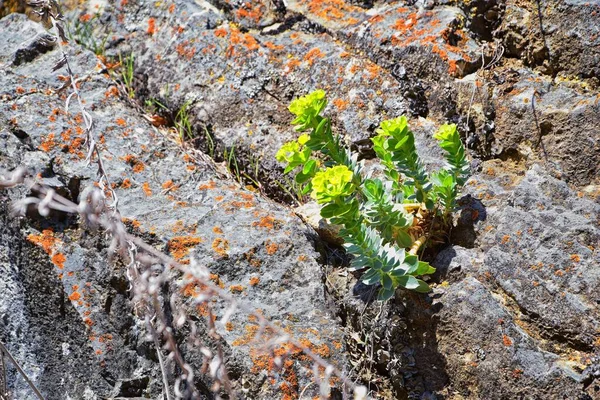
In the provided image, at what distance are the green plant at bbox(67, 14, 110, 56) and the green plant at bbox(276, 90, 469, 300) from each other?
7.00 ft

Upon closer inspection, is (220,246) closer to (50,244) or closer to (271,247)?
(271,247)

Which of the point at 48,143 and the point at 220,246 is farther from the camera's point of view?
the point at 48,143

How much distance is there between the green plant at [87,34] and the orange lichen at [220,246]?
2023mm

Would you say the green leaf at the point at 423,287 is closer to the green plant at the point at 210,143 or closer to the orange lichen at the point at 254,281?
the orange lichen at the point at 254,281

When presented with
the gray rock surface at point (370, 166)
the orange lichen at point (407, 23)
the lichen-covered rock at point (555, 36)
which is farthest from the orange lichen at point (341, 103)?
the lichen-covered rock at point (555, 36)

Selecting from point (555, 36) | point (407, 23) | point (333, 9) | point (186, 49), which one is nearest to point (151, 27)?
point (186, 49)

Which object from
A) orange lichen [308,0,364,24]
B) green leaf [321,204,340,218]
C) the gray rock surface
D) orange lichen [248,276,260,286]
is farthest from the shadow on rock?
orange lichen [308,0,364,24]

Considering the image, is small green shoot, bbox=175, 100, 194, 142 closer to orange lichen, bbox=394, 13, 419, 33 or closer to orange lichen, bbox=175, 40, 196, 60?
orange lichen, bbox=175, 40, 196, 60

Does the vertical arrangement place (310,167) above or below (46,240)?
above

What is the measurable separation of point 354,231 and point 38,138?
178 centimetres

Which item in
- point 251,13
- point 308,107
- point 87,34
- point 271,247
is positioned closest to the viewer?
point 308,107

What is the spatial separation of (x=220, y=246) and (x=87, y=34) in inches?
91.4

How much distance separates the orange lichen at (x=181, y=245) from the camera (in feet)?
9.39

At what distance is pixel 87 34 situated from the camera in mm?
4402
